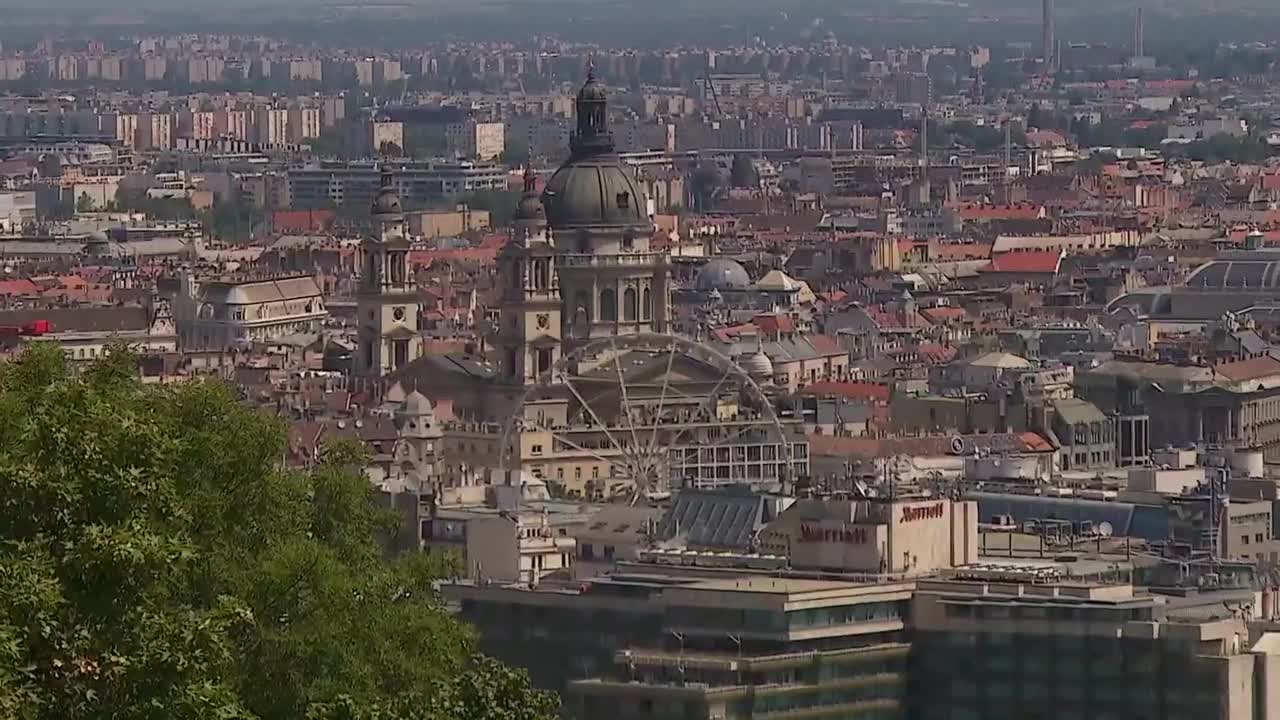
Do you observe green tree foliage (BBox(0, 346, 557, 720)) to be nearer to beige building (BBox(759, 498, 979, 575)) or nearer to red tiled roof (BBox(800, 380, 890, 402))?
beige building (BBox(759, 498, 979, 575))

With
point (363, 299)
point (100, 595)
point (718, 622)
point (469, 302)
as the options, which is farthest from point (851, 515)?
point (469, 302)

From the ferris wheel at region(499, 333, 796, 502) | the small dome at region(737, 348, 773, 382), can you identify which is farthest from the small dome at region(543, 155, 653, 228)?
the ferris wheel at region(499, 333, 796, 502)

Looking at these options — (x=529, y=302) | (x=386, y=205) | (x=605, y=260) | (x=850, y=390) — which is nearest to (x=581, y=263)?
(x=605, y=260)

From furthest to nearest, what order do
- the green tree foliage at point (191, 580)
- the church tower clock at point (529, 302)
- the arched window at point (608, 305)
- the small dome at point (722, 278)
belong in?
the small dome at point (722, 278), the arched window at point (608, 305), the church tower clock at point (529, 302), the green tree foliage at point (191, 580)

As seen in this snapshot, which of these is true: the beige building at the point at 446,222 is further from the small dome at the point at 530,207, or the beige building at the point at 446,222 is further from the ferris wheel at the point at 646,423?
the ferris wheel at the point at 646,423

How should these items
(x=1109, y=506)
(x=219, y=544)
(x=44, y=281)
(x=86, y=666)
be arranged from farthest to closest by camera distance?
(x=44, y=281)
(x=1109, y=506)
(x=219, y=544)
(x=86, y=666)

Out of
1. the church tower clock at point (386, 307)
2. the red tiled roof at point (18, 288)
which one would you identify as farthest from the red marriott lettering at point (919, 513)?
the red tiled roof at point (18, 288)

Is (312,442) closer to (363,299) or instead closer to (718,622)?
(363,299)
